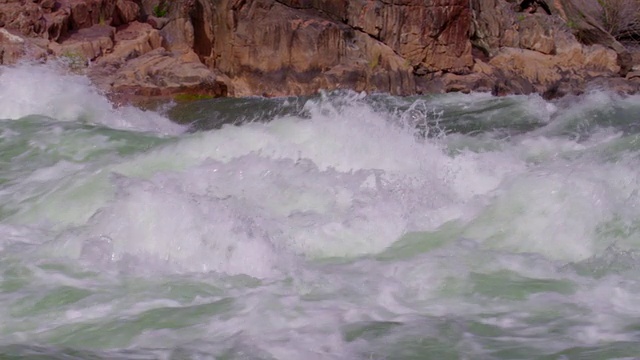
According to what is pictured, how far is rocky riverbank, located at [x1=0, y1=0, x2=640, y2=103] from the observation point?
14.7 metres

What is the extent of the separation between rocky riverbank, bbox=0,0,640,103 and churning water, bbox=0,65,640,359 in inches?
215

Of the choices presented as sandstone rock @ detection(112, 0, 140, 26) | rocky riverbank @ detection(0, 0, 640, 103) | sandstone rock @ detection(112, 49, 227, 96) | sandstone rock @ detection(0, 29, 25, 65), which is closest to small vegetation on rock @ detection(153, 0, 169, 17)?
rocky riverbank @ detection(0, 0, 640, 103)

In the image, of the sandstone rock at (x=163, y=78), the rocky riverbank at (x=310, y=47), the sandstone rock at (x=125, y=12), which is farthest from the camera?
the sandstone rock at (x=125, y=12)

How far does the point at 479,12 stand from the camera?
21.5m

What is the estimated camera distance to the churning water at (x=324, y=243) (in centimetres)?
423

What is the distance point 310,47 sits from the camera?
17516mm

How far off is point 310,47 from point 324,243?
39.1 ft

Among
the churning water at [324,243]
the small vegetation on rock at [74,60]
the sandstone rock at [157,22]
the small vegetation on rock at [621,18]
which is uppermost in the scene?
the churning water at [324,243]

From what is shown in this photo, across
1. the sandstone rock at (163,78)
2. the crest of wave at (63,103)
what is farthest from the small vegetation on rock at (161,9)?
the crest of wave at (63,103)

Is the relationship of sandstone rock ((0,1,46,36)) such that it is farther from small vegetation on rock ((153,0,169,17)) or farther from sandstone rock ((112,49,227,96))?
small vegetation on rock ((153,0,169,17))

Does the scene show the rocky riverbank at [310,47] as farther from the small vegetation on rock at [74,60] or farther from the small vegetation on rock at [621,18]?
the small vegetation on rock at [621,18]

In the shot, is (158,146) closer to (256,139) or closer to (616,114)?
(256,139)

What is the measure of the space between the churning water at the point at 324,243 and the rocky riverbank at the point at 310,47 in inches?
215

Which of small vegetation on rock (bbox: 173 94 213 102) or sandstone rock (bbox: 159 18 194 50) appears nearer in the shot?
small vegetation on rock (bbox: 173 94 213 102)
